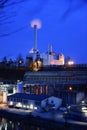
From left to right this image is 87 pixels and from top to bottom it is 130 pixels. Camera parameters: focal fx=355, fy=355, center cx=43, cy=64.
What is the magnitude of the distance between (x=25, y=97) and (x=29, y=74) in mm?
11659

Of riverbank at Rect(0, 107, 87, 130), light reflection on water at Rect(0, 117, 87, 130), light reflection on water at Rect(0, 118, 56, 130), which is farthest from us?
light reflection on water at Rect(0, 118, 56, 130)

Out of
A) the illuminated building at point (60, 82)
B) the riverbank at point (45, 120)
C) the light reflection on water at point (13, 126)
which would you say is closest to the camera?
the riverbank at point (45, 120)

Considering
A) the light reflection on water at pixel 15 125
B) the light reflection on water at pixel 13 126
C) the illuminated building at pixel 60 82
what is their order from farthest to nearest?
the illuminated building at pixel 60 82 < the light reflection on water at pixel 13 126 < the light reflection on water at pixel 15 125

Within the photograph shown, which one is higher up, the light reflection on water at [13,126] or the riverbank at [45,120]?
the riverbank at [45,120]

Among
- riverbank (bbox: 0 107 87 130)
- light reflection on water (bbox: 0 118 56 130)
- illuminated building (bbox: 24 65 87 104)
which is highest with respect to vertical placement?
illuminated building (bbox: 24 65 87 104)

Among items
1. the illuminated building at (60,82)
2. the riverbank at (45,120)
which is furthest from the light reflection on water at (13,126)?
the illuminated building at (60,82)

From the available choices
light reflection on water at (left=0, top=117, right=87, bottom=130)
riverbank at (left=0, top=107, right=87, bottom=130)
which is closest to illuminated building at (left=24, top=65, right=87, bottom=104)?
riverbank at (left=0, top=107, right=87, bottom=130)

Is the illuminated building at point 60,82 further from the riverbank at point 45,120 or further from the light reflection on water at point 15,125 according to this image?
the light reflection on water at point 15,125

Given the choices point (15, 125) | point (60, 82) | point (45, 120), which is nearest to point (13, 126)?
point (15, 125)

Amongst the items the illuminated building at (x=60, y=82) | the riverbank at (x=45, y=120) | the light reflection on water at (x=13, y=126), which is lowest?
the light reflection on water at (x=13, y=126)

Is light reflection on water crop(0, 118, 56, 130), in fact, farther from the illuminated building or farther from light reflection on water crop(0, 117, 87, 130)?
the illuminated building

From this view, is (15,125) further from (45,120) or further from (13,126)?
(45,120)

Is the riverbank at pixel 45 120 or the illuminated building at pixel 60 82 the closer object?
the riverbank at pixel 45 120

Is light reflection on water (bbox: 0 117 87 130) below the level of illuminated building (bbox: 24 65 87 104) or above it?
below
